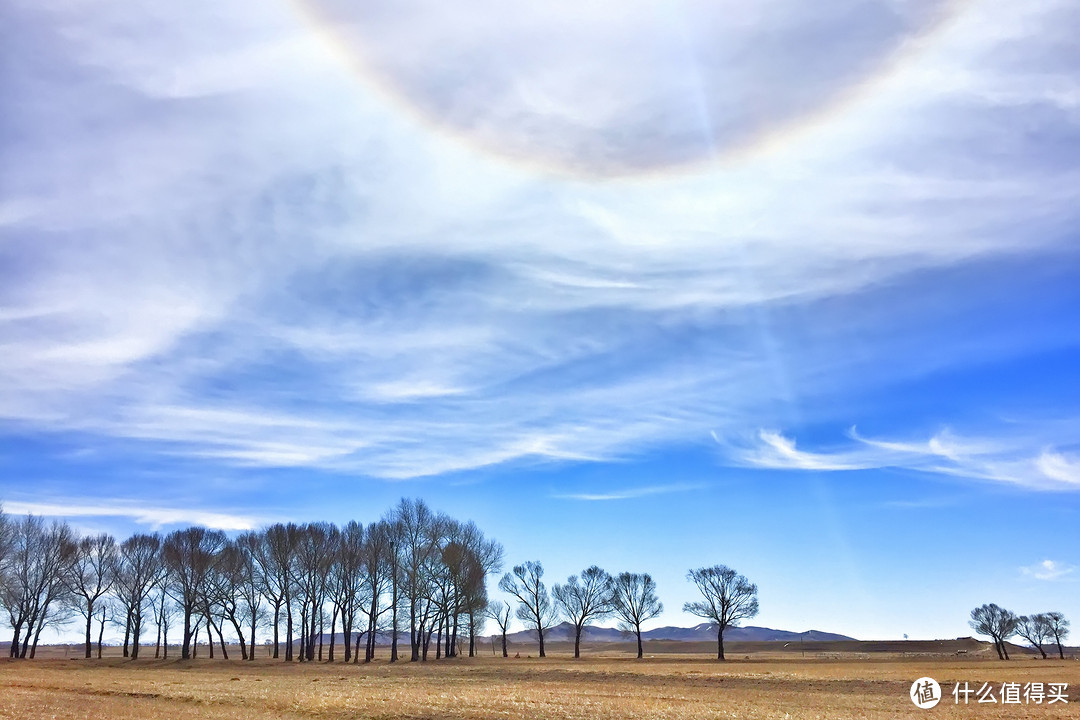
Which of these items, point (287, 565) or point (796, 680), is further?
point (287, 565)

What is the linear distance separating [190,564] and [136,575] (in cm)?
1017

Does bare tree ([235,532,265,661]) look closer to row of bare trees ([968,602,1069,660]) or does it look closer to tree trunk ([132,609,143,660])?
tree trunk ([132,609,143,660])

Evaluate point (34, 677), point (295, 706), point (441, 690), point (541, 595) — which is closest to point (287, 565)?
point (34, 677)

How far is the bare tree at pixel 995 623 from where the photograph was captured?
121500mm

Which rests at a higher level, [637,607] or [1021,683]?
[1021,683]

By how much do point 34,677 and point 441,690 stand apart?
3397cm

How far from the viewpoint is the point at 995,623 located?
124 meters

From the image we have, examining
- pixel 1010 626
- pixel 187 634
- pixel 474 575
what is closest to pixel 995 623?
pixel 1010 626

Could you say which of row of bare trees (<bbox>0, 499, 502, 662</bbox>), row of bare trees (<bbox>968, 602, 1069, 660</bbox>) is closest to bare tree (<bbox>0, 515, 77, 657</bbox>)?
row of bare trees (<bbox>0, 499, 502, 662</bbox>)

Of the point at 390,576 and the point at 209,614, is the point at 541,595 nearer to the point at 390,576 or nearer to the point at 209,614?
the point at 390,576

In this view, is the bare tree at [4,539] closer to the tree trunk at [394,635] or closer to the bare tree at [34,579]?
the bare tree at [34,579]

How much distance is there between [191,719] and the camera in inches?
1047

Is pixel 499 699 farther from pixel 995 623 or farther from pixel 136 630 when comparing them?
pixel 995 623

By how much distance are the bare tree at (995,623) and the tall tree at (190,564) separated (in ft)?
413
